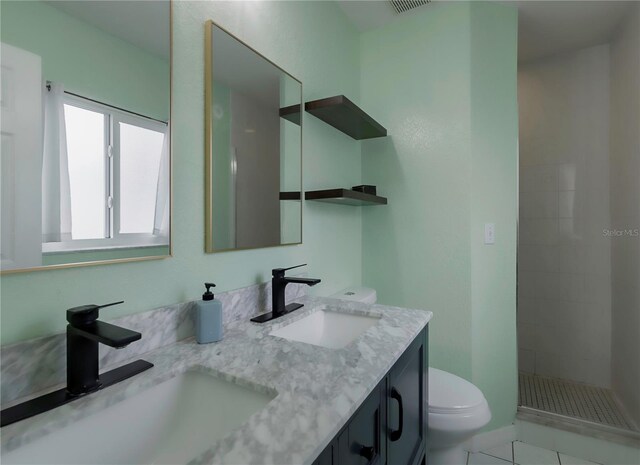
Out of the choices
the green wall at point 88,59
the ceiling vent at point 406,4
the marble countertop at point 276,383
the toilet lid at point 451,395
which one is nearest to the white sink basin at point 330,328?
the marble countertop at point 276,383

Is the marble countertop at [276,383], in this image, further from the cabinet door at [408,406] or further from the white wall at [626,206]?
the white wall at [626,206]

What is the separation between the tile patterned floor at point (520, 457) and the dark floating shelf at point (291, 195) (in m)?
1.73

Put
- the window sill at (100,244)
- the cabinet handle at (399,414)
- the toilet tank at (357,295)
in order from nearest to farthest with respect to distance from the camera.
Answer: the window sill at (100,244) → the cabinet handle at (399,414) → the toilet tank at (357,295)

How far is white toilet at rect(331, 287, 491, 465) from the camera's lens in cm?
140

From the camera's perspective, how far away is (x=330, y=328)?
133cm

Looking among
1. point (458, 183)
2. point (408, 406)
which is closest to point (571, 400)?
point (458, 183)

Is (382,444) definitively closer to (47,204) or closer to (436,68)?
(47,204)

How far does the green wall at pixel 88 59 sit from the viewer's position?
689 mm

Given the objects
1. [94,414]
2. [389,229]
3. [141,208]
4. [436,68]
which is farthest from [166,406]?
[436,68]

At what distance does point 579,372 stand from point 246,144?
299cm

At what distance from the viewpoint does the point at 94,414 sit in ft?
2.03

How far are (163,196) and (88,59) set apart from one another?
14.5 inches

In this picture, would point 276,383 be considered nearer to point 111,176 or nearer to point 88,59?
point 111,176

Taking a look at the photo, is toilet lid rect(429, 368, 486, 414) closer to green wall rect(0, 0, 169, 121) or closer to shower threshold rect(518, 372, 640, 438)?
shower threshold rect(518, 372, 640, 438)
